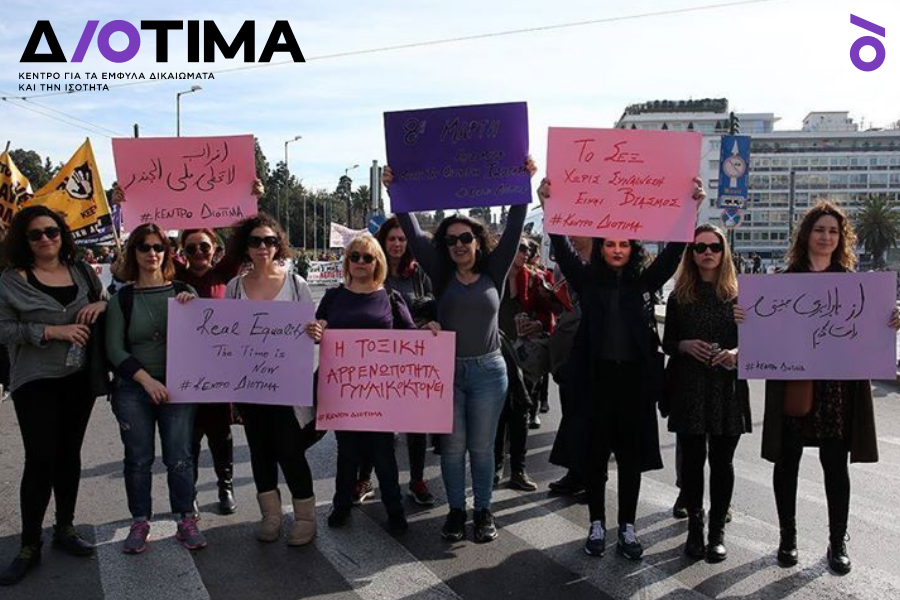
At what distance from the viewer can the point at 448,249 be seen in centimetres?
493

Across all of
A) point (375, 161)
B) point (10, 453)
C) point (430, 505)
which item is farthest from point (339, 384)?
point (375, 161)

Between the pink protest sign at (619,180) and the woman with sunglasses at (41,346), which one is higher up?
the pink protest sign at (619,180)

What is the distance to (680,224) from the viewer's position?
4.78m

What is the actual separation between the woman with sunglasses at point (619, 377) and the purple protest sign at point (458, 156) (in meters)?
0.79

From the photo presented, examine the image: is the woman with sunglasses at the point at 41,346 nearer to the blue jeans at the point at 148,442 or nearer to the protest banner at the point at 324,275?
the blue jeans at the point at 148,442

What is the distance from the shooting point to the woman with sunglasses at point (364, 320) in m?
4.83

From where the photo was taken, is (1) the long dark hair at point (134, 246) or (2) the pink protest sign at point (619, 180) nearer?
(1) the long dark hair at point (134, 246)

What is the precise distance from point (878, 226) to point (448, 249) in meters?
82.2

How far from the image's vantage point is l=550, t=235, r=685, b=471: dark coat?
15.2 feet

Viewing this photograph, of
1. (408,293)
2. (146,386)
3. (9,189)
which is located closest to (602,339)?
(408,293)

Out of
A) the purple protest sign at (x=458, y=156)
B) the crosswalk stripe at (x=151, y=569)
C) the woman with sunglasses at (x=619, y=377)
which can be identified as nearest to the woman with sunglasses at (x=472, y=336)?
the purple protest sign at (x=458, y=156)

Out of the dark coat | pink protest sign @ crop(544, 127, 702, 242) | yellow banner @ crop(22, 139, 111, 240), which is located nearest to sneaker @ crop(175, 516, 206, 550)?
the dark coat

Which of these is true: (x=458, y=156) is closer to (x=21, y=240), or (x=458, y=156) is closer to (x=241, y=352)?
(x=241, y=352)

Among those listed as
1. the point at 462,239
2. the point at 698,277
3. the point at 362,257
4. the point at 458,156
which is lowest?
the point at 698,277
